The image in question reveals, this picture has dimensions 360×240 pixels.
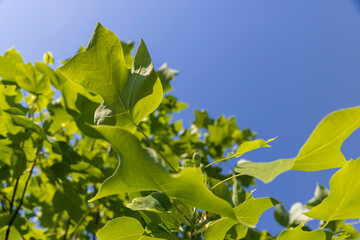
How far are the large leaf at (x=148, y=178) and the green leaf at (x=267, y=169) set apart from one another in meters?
0.06

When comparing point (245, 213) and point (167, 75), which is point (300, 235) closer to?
point (245, 213)

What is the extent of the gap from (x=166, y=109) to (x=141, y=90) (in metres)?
1.54

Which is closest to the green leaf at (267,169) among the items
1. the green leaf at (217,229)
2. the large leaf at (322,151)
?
the large leaf at (322,151)

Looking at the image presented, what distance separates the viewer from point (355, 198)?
20.7 inches

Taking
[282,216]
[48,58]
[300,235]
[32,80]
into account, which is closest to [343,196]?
[300,235]

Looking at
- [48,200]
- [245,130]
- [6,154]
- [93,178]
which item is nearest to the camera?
[6,154]

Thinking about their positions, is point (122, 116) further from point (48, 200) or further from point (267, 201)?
point (48, 200)

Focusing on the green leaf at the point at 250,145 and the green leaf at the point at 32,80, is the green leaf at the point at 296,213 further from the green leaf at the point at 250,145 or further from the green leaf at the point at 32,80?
the green leaf at the point at 32,80

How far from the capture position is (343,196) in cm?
53

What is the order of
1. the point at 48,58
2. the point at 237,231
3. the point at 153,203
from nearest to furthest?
the point at 153,203, the point at 237,231, the point at 48,58

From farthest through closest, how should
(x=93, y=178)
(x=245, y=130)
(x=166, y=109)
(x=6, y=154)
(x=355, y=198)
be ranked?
(x=245, y=130), (x=166, y=109), (x=93, y=178), (x=6, y=154), (x=355, y=198)

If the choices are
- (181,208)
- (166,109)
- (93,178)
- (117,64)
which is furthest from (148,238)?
(166,109)

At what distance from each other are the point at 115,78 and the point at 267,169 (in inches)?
13.7

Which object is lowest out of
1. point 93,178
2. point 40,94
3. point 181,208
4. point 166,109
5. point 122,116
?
point 181,208
